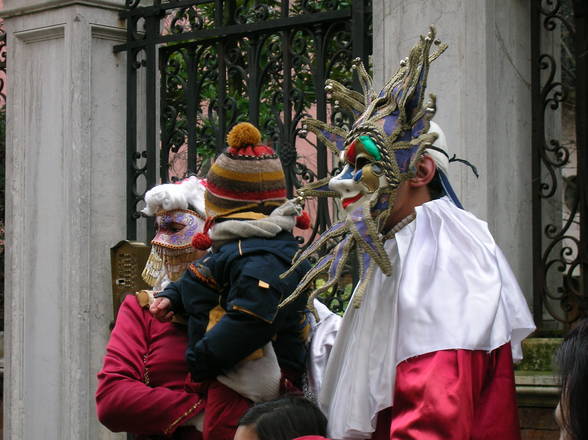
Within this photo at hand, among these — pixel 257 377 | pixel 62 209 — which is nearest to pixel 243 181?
pixel 257 377

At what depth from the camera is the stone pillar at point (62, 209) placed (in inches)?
246

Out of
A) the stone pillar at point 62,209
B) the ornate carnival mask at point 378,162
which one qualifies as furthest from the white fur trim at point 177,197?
the stone pillar at point 62,209

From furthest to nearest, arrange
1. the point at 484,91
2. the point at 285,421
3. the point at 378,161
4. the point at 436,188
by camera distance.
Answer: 1. the point at 484,91
2. the point at 285,421
3. the point at 436,188
4. the point at 378,161

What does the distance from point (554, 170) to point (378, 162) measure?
2057 mm

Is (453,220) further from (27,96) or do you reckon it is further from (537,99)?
(27,96)

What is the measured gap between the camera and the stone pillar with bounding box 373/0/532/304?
4.72 metres

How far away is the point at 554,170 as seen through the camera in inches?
197

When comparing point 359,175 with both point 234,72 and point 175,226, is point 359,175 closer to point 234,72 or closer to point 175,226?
point 175,226

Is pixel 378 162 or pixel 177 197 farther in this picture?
pixel 177 197

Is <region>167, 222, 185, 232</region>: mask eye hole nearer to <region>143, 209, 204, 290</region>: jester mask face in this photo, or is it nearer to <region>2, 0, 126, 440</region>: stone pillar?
<region>143, 209, 204, 290</region>: jester mask face

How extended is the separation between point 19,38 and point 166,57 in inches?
36.7

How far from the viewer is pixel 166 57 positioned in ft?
20.8

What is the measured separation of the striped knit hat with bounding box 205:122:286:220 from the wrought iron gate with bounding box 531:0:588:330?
1.52 meters

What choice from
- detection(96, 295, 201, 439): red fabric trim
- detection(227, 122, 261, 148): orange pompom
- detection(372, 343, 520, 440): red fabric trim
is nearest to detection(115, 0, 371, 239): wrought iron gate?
detection(227, 122, 261, 148): orange pompom
